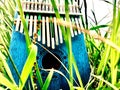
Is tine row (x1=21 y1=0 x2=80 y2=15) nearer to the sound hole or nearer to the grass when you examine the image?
the grass

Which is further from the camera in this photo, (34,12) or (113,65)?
(34,12)

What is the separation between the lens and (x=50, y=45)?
114 centimetres

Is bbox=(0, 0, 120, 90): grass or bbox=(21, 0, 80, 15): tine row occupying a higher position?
bbox=(21, 0, 80, 15): tine row

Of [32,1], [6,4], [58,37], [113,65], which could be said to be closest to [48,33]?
[58,37]

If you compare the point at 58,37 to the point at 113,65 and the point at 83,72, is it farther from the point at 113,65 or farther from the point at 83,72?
the point at 113,65

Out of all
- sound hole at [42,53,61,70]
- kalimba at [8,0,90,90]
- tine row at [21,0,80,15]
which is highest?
tine row at [21,0,80,15]

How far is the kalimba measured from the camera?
1123 mm

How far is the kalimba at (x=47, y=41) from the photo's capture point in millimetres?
1123

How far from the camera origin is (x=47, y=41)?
112 centimetres

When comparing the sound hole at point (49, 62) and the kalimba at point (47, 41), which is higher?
the kalimba at point (47, 41)

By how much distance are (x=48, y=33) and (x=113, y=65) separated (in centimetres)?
44

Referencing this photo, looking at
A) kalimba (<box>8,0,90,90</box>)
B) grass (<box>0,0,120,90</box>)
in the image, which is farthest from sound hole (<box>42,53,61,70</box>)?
grass (<box>0,0,120,90</box>)

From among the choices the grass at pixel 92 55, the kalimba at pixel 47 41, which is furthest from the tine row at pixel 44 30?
the grass at pixel 92 55

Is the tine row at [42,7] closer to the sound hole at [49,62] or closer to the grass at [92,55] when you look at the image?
the grass at [92,55]
